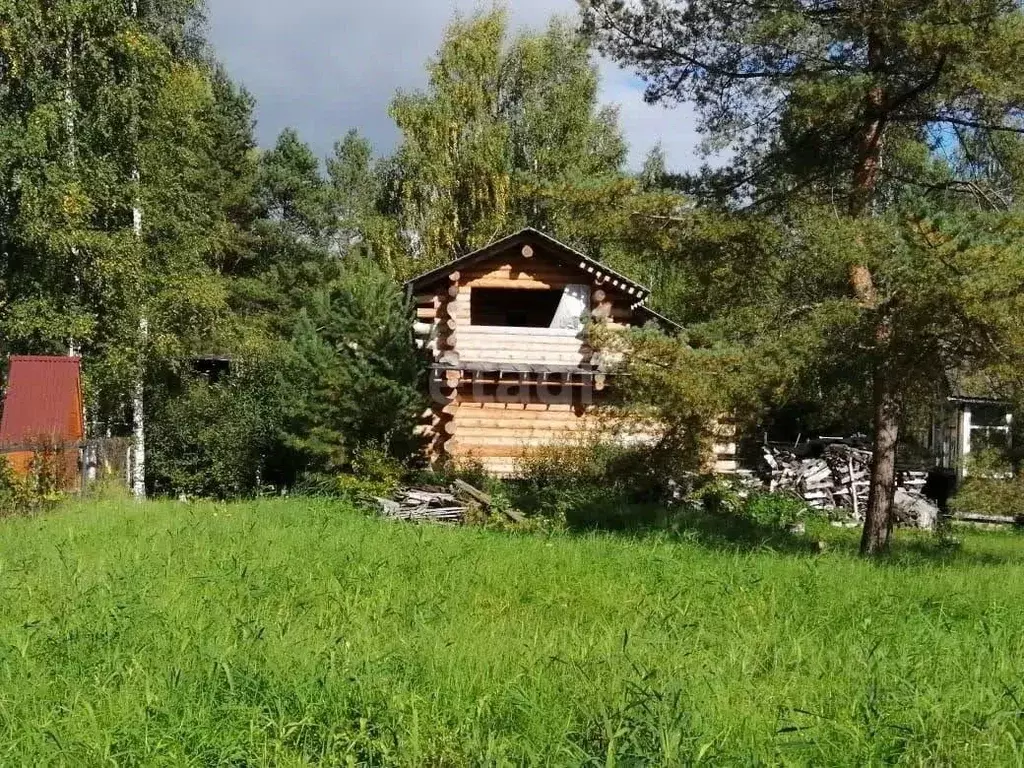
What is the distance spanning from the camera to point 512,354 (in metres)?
19.8

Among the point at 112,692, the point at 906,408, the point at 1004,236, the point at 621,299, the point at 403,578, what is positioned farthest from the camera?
the point at 621,299

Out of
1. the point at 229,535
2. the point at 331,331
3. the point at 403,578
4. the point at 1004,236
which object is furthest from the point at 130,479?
the point at 1004,236

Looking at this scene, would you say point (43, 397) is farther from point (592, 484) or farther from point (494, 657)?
point (494, 657)

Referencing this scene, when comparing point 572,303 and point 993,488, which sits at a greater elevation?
point 572,303

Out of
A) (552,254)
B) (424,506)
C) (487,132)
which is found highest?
(487,132)

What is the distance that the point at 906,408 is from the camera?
34.6 feet

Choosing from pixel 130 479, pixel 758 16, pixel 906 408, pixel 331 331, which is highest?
pixel 758 16

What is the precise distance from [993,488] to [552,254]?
10985mm

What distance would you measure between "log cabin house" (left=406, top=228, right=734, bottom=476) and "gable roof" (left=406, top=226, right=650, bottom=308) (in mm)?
25

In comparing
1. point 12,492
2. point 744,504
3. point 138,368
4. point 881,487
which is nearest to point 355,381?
point 138,368

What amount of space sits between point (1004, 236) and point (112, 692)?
8.54m

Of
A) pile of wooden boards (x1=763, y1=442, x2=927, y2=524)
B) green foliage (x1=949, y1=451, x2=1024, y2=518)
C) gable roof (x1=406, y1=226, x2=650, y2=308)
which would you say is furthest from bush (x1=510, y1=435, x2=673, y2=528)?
pile of wooden boards (x1=763, y1=442, x2=927, y2=524)

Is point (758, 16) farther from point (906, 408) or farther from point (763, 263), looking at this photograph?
point (906, 408)

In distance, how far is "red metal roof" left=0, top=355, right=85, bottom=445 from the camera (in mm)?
A: 16000
